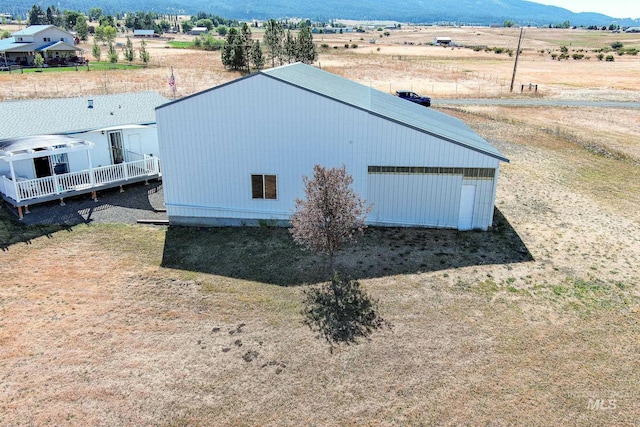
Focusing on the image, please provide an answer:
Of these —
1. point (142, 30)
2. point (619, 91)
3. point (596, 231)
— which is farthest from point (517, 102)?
point (142, 30)

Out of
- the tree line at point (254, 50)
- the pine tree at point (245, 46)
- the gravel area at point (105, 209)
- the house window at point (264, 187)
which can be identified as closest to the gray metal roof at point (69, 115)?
the gravel area at point (105, 209)

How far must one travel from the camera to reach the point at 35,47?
7994cm

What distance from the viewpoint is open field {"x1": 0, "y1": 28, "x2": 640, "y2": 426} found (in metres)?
10.2

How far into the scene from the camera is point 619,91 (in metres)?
57.8

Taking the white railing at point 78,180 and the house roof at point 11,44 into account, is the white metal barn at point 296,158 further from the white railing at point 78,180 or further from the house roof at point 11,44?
the house roof at point 11,44

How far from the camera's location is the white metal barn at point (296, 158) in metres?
18.3

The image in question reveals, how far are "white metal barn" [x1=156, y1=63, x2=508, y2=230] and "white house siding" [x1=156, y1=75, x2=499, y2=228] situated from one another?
4 cm

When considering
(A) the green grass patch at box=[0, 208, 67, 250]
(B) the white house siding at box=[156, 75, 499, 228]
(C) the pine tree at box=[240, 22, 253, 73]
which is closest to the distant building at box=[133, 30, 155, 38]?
(C) the pine tree at box=[240, 22, 253, 73]

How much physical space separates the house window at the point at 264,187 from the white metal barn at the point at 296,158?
0.04 meters

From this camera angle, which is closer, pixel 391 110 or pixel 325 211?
pixel 325 211

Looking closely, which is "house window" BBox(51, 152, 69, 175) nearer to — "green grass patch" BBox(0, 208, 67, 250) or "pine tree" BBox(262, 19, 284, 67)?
"green grass patch" BBox(0, 208, 67, 250)

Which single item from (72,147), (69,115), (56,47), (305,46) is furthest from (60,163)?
(56,47)

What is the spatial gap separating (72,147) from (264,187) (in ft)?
31.2

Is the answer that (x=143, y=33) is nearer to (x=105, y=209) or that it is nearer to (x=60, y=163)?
(x=60, y=163)
